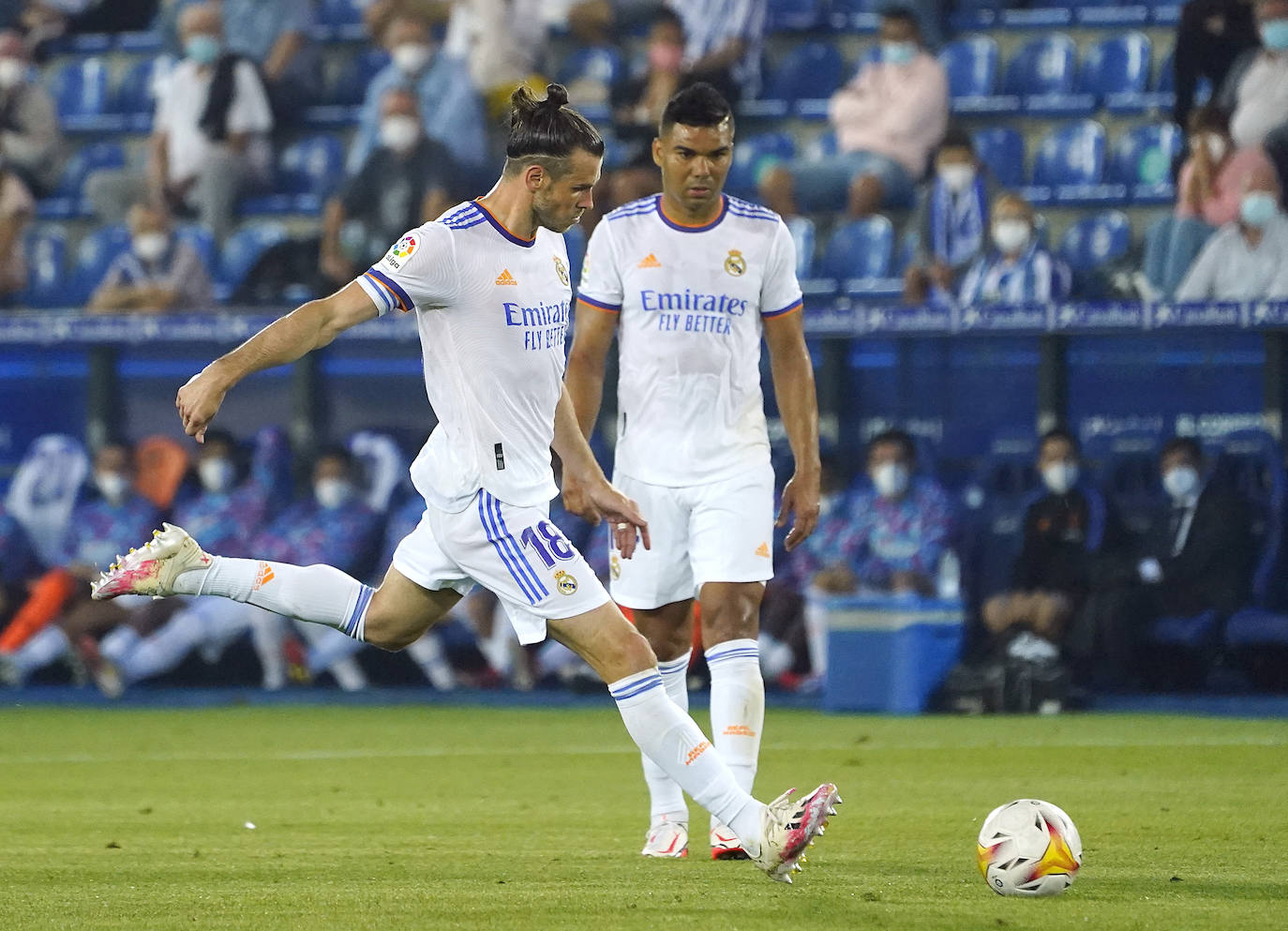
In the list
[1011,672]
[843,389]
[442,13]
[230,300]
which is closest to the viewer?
[1011,672]

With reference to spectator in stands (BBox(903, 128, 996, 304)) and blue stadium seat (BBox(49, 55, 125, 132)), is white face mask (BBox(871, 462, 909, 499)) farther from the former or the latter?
blue stadium seat (BBox(49, 55, 125, 132))

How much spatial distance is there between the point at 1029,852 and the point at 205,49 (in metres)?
12.8

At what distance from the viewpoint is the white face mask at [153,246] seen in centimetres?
1548

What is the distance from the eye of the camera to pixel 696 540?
6695 millimetres

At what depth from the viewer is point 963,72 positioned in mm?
15578

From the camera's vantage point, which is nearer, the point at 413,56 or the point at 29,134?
the point at 413,56

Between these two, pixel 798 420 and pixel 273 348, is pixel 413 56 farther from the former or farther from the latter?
pixel 273 348

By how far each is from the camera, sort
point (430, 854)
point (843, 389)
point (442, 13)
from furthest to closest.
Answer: point (442, 13), point (843, 389), point (430, 854)

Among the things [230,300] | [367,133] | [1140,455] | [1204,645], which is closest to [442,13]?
[367,133]

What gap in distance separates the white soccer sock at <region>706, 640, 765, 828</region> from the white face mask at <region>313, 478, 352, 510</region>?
26.7ft

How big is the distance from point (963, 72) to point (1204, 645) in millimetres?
5047

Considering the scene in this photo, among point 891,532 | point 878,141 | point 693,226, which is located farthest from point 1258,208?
point 693,226

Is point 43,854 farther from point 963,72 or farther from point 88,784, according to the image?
point 963,72

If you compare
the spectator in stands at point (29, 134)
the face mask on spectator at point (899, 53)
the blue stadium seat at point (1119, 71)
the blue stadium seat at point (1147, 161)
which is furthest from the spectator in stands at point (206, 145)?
the blue stadium seat at point (1147, 161)
